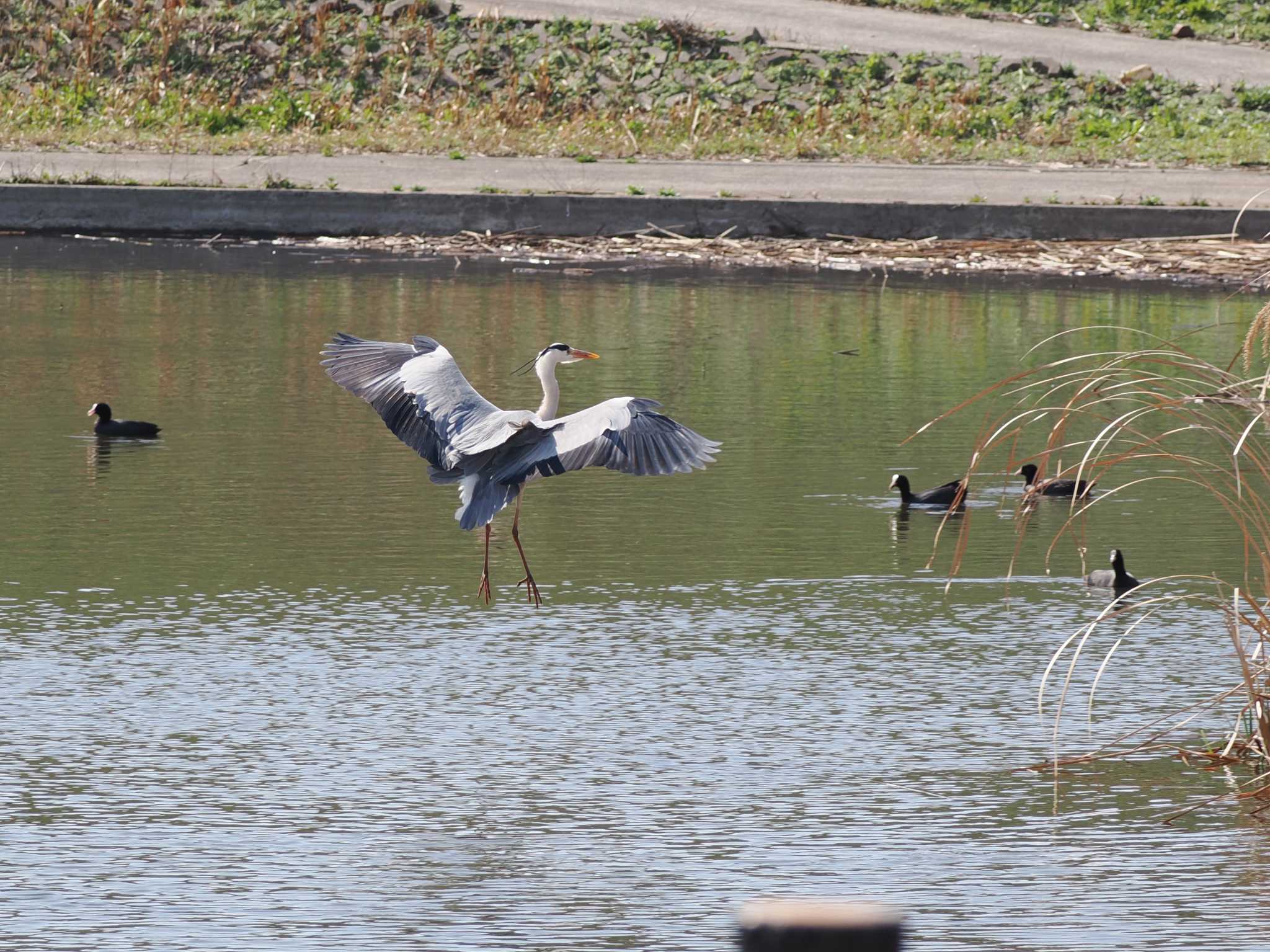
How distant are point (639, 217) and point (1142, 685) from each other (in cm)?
1114

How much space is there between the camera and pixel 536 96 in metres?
23.1

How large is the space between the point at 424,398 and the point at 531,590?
35.6 inches

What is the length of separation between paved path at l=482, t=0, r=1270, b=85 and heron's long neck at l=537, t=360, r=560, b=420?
17321 mm

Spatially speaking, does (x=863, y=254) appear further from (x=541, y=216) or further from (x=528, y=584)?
(x=528, y=584)

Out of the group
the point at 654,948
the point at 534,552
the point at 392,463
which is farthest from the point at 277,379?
the point at 654,948

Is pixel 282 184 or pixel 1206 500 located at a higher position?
pixel 282 184

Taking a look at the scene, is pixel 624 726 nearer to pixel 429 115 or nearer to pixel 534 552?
pixel 534 552

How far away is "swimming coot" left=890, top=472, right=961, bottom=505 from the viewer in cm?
969

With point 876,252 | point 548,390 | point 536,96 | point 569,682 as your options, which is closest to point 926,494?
point 548,390

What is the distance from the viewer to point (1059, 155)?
68.5 feet

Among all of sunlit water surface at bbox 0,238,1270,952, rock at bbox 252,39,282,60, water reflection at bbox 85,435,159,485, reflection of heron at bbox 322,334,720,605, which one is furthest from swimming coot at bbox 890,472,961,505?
rock at bbox 252,39,282,60

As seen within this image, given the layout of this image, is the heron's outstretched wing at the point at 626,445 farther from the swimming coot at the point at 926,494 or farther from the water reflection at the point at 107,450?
the water reflection at the point at 107,450

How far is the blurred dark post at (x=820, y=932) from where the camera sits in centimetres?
265

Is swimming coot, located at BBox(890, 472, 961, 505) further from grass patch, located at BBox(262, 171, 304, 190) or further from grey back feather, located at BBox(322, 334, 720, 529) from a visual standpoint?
grass patch, located at BBox(262, 171, 304, 190)
